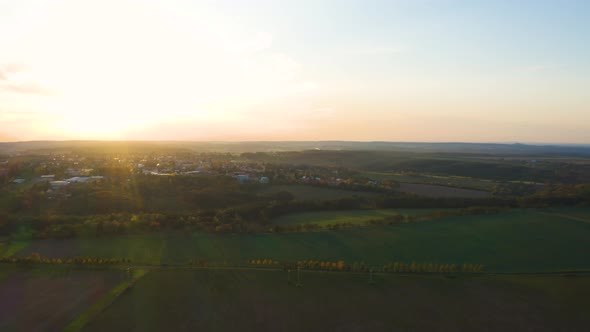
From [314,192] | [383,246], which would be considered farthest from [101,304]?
[314,192]

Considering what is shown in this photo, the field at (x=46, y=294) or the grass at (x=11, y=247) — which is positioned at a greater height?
the grass at (x=11, y=247)

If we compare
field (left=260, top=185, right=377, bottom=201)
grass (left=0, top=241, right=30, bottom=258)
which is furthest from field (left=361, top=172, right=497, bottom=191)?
grass (left=0, top=241, right=30, bottom=258)

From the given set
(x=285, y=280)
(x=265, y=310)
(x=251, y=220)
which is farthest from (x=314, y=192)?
(x=265, y=310)

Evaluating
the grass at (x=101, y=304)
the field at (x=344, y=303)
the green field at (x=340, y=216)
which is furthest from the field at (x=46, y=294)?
the green field at (x=340, y=216)

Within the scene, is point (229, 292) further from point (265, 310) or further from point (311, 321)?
point (311, 321)

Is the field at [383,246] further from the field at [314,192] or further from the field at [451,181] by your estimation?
the field at [451,181]

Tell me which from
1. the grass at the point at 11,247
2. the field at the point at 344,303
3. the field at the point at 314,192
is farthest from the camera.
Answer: the field at the point at 314,192
